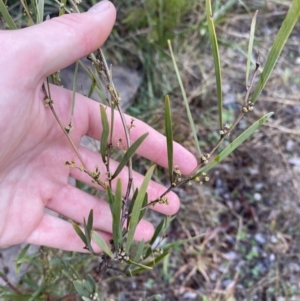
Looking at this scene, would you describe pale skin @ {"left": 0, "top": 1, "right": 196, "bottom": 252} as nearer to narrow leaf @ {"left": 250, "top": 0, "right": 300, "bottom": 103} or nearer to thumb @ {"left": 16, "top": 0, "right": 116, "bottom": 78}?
thumb @ {"left": 16, "top": 0, "right": 116, "bottom": 78}

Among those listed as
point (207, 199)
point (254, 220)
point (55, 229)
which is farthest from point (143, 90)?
point (55, 229)

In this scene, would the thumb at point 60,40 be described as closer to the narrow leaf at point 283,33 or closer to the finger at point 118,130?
the finger at point 118,130

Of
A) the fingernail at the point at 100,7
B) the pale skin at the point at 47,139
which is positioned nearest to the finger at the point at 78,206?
the pale skin at the point at 47,139

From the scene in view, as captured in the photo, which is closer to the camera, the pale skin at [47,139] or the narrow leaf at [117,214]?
the narrow leaf at [117,214]

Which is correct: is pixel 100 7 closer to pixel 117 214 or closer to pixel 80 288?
pixel 117 214

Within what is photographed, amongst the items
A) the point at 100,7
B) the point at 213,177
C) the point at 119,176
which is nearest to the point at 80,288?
the point at 119,176
